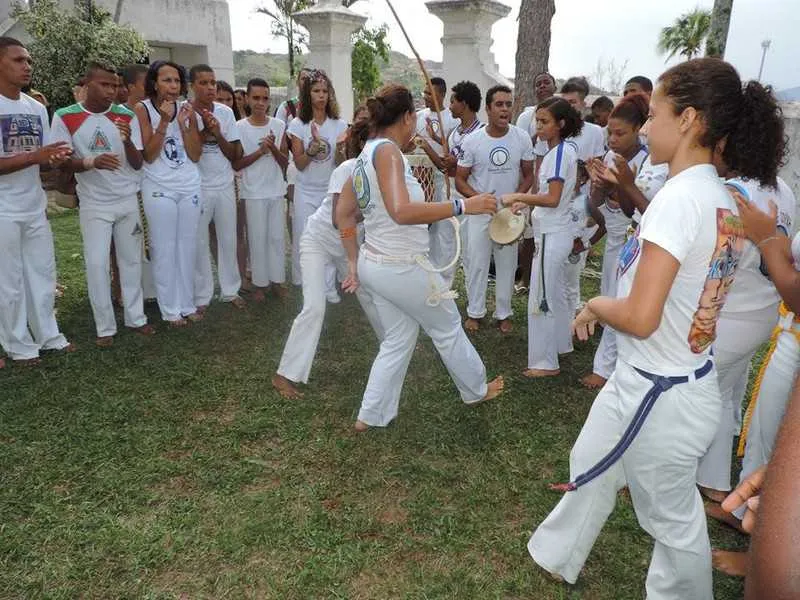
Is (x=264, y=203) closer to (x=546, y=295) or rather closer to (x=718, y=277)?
(x=546, y=295)

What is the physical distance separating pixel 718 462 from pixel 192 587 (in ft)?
8.82

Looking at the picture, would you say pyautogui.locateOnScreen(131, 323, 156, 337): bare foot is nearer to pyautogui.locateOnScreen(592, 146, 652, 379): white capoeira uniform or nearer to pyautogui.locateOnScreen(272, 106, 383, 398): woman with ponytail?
pyautogui.locateOnScreen(272, 106, 383, 398): woman with ponytail

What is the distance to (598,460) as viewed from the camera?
2.26 meters

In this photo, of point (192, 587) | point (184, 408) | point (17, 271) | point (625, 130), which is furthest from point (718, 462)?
point (17, 271)

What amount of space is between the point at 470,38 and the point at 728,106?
8303mm

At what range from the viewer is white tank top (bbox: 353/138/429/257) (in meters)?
3.43

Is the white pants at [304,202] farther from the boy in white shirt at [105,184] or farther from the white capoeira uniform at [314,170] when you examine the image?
the boy in white shirt at [105,184]

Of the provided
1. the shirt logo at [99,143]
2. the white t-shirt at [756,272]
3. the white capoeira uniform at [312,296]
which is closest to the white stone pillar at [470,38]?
the white capoeira uniform at [312,296]

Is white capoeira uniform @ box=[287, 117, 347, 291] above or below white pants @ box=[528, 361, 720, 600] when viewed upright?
above

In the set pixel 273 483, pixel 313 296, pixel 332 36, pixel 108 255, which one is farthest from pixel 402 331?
pixel 332 36

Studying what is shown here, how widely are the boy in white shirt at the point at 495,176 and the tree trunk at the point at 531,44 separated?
11.1 ft

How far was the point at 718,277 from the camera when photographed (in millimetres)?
1964

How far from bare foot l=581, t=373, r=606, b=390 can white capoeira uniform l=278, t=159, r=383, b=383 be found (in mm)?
1612

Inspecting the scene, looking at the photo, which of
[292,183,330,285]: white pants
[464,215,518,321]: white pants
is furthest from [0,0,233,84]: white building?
[464,215,518,321]: white pants
